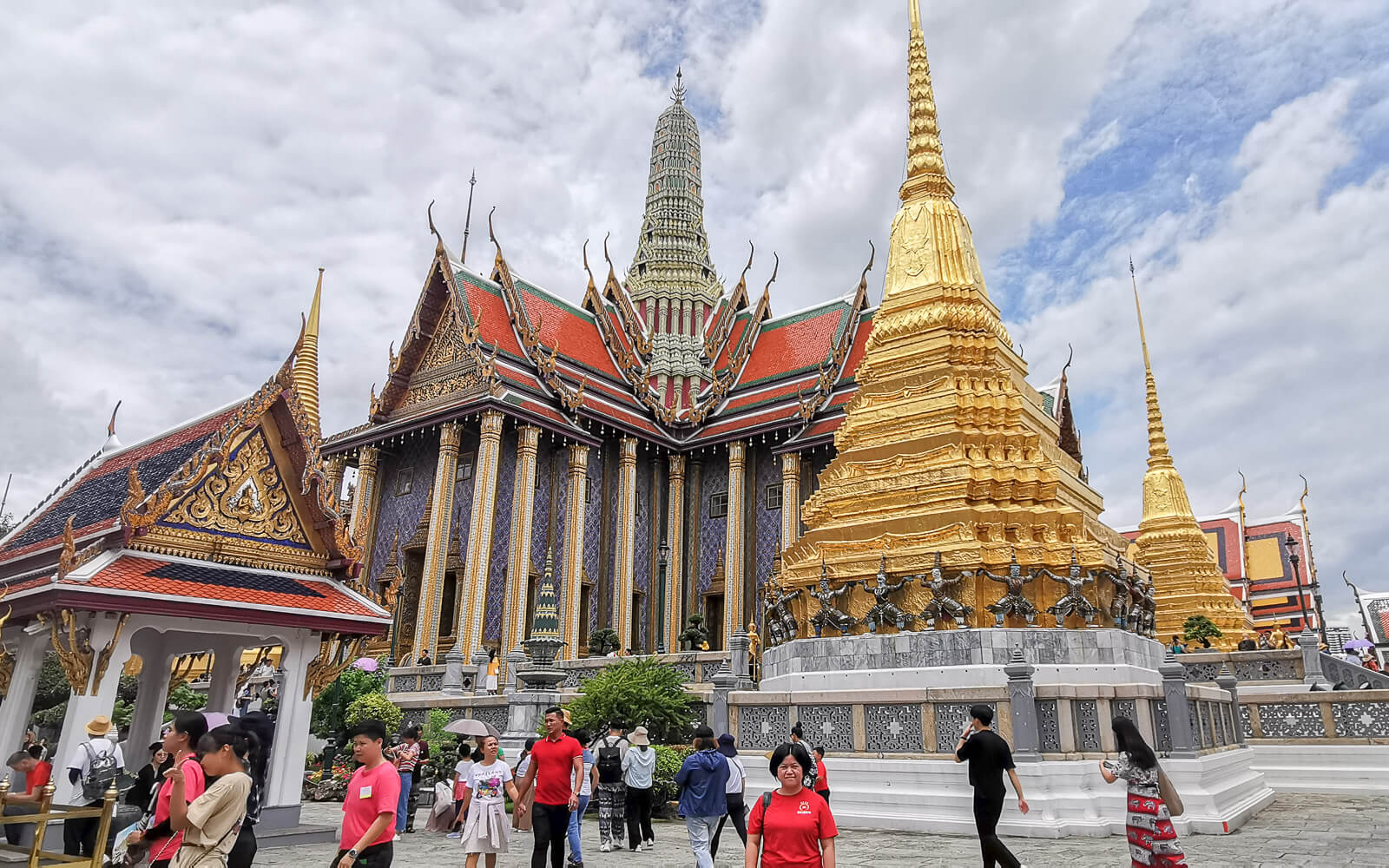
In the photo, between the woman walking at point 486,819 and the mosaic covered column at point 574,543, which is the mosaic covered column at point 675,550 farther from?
the woman walking at point 486,819

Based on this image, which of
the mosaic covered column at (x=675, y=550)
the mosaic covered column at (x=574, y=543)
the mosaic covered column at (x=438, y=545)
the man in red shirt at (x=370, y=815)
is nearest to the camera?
the man in red shirt at (x=370, y=815)

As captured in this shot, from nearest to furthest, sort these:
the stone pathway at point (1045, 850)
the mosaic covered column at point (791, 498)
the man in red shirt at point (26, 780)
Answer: the man in red shirt at point (26, 780) < the stone pathway at point (1045, 850) < the mosaic covered column at point (791, 498)

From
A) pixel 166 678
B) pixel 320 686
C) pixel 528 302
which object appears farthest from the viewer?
pixel 528 302

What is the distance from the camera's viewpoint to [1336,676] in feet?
42.3

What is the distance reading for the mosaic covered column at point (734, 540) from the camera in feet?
75.2

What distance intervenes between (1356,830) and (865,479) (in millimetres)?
6366

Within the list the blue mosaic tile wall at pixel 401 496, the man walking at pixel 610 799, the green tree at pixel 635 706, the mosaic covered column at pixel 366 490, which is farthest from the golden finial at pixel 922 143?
the mosaic covered column at pixel 366 490

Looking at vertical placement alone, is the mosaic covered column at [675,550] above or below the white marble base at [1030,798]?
above

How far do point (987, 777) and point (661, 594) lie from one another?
1900cm

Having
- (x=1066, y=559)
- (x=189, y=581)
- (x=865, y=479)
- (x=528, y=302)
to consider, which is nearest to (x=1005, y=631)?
(x=1066, y=559)

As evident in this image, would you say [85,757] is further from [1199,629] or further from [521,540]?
[1199,629]

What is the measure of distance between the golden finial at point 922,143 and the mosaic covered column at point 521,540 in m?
10.2

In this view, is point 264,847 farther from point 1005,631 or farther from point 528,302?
point 528,302

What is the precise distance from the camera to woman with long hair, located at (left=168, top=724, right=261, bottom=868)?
10.8ft
